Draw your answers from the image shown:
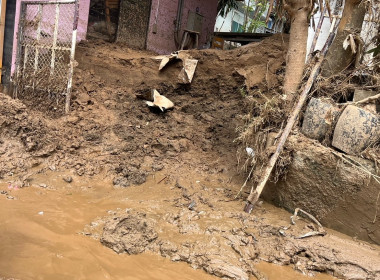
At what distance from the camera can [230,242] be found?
298 cm

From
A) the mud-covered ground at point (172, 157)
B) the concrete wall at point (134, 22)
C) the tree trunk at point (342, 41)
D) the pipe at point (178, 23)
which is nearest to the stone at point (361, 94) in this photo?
the tree trunk at point (342, 41)

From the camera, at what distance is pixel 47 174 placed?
4266 millimetres

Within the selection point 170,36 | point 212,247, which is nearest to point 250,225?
point 212,247

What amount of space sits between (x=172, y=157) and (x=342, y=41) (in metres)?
2.79

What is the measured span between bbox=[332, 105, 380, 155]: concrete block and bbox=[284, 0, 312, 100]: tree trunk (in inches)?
34.4

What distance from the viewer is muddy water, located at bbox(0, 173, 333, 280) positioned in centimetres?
235

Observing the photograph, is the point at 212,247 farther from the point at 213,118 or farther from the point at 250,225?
the point at 213,118

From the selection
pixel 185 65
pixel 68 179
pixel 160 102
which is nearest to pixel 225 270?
pixel 68 179

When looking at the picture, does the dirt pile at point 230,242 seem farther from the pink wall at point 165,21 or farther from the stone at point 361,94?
the pink wall at point 165,21

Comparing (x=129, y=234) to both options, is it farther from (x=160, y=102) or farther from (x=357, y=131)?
(x=160, y=102)

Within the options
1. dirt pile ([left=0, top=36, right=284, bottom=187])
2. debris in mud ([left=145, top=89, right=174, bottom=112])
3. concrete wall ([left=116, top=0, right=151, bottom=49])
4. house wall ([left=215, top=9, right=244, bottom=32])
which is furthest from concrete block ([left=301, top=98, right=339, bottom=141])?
house wall ([left=215, top=9, right=244, bottom=32])

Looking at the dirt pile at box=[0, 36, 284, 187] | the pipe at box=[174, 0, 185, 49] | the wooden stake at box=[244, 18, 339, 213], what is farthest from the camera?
the pipe at box=[174, 0, 185, 49]

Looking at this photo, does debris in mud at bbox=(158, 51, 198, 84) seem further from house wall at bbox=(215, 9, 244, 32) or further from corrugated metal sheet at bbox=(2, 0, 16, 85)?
house wall at bbox=(215, 9, 244, 32)

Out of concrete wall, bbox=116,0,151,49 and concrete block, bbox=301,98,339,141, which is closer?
concrete block, bbox=301,98,339,141
